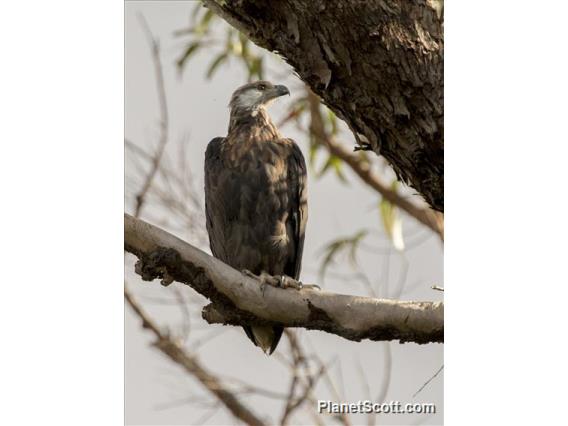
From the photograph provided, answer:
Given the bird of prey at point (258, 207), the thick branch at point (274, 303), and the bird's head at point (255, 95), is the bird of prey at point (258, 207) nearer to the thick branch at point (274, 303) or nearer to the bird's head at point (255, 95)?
the bird's head at point (255, 95)

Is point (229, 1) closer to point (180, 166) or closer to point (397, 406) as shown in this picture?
point (180, 166)

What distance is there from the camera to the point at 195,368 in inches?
174

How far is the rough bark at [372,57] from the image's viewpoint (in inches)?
135

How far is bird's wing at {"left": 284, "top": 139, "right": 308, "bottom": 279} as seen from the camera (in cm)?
442

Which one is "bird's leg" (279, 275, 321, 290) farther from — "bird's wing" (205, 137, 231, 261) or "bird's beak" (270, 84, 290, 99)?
"bird's beak" (270, 84, 290, 99)

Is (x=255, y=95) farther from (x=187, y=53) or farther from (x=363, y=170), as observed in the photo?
(x=363, y=170)

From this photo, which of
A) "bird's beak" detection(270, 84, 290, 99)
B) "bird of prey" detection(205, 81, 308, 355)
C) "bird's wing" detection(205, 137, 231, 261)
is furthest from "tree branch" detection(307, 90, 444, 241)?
"bird's wing" detection(205, 137, 231, 261)

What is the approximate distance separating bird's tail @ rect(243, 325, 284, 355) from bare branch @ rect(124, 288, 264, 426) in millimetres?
263

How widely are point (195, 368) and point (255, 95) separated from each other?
1.53 metres

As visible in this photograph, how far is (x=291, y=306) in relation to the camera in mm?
3598

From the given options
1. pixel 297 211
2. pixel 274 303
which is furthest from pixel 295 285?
pixel 297 211
